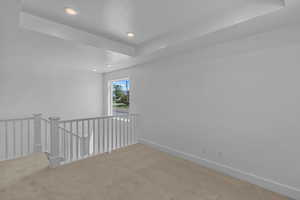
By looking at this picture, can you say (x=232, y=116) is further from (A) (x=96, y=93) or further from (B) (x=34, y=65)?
(B) (x=34, y=65)

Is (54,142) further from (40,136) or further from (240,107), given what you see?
(240,107)

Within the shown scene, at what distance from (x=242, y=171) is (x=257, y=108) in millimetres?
1079

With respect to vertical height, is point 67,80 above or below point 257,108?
above

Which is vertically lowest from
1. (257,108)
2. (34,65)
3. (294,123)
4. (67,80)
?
(294,123)

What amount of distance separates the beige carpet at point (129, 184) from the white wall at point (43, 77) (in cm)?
197

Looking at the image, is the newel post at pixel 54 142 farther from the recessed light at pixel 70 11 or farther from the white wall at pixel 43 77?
the recessed light at pixel 70 11

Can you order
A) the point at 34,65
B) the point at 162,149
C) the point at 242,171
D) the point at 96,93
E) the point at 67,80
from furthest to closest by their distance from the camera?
1. the point at 96,93
2. the point at 67,80
3. the point at 34,65
4. the point at 162,149
5. the point at 242,171

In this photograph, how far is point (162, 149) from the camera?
11.5 ft

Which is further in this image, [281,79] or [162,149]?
[162,149]

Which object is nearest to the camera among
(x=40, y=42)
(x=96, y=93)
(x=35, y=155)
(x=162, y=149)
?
(x=40, y=42)

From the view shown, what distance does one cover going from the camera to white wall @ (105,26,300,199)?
6.34ft

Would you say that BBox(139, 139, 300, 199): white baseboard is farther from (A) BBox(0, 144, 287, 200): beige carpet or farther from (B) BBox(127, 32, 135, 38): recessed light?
(B) BBox(127, 32, 135, 38): recessed light

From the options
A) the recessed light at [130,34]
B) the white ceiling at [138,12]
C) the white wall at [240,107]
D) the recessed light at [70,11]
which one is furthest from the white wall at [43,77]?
the white wall at [240,107]

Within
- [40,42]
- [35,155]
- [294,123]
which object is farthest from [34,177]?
[294,123]
